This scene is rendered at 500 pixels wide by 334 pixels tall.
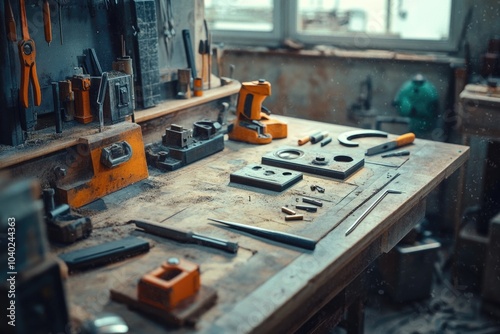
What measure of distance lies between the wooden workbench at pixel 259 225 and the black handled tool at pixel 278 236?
20mm

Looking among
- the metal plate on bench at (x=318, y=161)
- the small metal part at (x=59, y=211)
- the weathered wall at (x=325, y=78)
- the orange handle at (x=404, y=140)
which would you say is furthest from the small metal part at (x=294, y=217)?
the weathered wall at (x=325, y=78)

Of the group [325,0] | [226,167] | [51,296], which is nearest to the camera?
[51,296]

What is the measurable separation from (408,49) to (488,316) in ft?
5.71

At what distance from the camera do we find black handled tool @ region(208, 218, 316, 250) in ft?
5.42

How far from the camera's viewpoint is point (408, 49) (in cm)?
385

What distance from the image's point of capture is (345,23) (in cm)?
411

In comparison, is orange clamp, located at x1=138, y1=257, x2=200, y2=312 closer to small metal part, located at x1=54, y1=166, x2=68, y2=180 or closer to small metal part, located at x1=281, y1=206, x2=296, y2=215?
small metal part, located at x1=281, y1=206, x2=296, y2=215

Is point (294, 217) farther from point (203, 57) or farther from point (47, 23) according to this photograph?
point (203, 57)

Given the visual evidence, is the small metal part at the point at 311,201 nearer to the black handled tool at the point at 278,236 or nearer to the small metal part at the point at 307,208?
the small metal part at the point at 307,208

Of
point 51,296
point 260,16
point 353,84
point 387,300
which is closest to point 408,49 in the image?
point 353,84

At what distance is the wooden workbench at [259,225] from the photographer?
55.6 inches

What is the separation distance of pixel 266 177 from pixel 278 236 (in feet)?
1.47

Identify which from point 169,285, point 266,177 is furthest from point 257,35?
point 169,285

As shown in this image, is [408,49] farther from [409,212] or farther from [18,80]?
[18,80]
